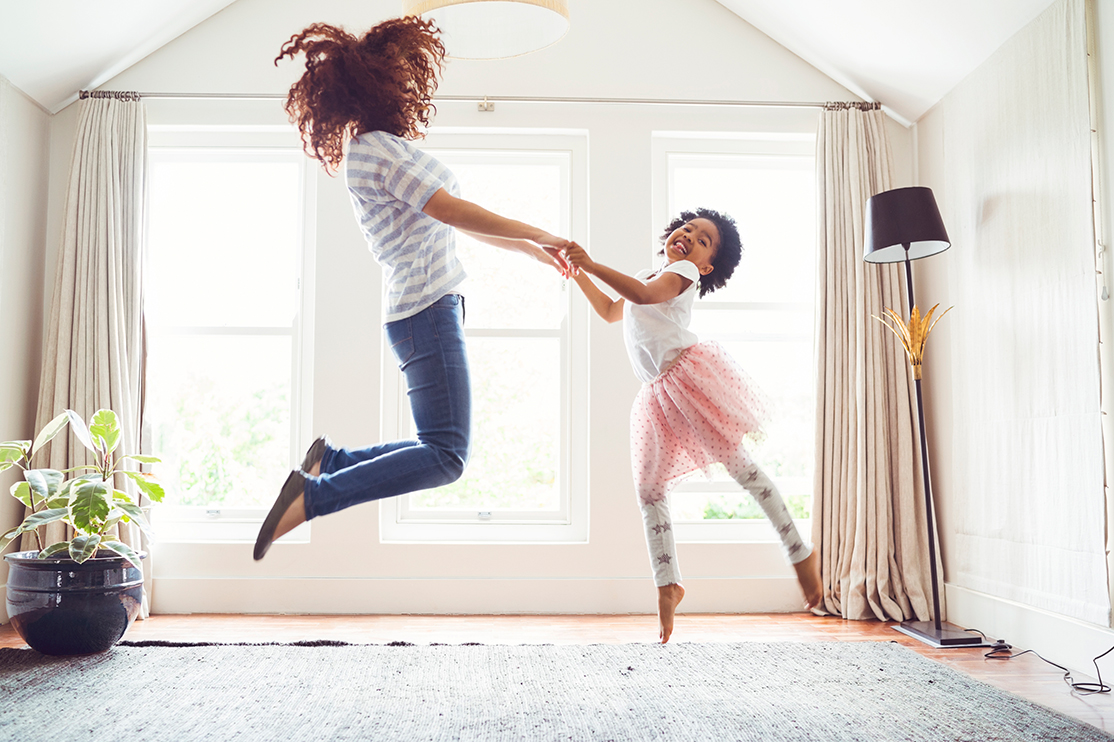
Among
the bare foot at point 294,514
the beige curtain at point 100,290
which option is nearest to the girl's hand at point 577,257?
the bare foot at point 294,514

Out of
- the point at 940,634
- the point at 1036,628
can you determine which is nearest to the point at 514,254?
the point at 940,634

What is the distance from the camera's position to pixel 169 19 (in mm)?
3662

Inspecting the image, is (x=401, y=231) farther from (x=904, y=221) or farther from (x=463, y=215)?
(x=904, y=221)

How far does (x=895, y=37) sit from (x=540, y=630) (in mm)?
2919

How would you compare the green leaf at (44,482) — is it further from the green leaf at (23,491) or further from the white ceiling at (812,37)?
the white ceiling at (812,37)

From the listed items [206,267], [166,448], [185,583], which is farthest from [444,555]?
[206,267]

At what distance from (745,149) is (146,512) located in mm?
3356

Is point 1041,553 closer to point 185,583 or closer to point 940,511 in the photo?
point 940,511

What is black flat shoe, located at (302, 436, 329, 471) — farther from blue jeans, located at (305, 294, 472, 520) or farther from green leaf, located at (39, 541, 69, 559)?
green leaf, located at (39, 541, 69, 559)

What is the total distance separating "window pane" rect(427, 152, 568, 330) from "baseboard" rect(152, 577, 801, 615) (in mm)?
1246

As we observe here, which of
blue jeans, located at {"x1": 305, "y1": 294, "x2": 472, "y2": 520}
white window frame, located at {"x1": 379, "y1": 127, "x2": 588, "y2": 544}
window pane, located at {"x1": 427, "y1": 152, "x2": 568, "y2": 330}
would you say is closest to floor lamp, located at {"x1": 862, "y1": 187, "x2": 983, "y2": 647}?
white window frame, located at {"x1": 379, "y1": 127, "x2": 588, "y2": 544}

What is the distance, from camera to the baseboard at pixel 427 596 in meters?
3.62

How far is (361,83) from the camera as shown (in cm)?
200

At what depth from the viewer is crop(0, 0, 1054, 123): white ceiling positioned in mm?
3185
